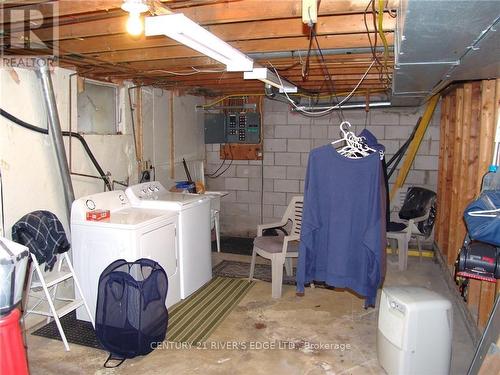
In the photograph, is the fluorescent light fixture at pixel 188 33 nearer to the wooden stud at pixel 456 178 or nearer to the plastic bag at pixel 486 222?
the plastic bag at pixel 486 222

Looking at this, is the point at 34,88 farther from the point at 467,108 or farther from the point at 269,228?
the point at 467,108

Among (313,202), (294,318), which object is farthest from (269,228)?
(313,202)

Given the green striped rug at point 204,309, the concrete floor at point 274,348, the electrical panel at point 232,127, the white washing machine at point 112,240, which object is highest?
the electrical panel at point 232,127

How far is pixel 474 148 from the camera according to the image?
3600 mm

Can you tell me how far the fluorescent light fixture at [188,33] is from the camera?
5.13 feet

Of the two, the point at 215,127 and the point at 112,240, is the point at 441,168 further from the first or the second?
the point at 112,240

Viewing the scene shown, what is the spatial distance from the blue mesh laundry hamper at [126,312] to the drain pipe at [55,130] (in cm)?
91

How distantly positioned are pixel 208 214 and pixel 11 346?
2.36 meters

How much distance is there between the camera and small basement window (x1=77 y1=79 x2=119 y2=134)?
388cm

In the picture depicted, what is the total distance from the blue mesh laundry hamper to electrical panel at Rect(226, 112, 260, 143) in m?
3.36

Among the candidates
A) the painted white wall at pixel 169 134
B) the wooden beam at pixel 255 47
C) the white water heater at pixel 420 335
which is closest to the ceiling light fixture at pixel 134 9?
the wooden beam at pixel 255 47

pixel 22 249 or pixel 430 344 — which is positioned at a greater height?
pixel 22 249

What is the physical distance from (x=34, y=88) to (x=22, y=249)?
1596 millimetres

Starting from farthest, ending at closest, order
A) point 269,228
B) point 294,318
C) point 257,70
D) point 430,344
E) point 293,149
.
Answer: point 293,149
point 269,228
point 294,318
point 257,70
point 430,344
